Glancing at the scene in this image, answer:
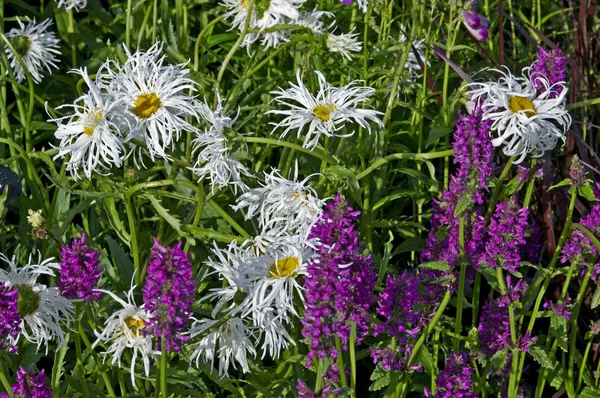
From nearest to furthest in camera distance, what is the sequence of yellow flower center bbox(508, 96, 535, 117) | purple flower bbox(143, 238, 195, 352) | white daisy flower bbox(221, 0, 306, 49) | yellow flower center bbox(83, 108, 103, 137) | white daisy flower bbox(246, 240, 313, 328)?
purple flower bbox(143, 238, 195, 352) < white daisy flower bbox(246, 240, 313, 328) < yellow flower center bbox(83, 108, 103, 137) < yellow flower center bbox(508, 96, 535, 117) < white daisy flower bbox(221, 0, 306, 49)

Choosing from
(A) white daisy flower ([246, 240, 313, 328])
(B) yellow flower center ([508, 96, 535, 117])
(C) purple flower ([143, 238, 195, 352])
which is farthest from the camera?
(B) yellow flower center ([508, 96, 535, 117])

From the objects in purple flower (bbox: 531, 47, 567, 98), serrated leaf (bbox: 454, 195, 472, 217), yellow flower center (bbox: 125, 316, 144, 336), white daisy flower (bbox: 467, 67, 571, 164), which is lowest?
yellow flower center (bbox: 125, 316, 144, 336)

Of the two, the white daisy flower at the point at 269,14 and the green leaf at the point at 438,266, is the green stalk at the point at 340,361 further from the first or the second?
the white daisy flower at the point at 269,14

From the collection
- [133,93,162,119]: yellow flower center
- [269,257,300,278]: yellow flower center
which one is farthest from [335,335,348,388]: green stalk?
[133,93,162,119]: yellow flower center

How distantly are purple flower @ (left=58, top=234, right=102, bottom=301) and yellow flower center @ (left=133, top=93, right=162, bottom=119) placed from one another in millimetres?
411

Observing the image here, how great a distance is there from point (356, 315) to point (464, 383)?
1.03 ft

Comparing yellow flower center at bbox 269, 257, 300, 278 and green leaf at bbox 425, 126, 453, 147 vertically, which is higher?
green leaf at bbox 425, 126, 453, 147

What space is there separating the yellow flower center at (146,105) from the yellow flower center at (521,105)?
0.73 m

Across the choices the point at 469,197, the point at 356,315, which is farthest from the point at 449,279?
the point at 356,315

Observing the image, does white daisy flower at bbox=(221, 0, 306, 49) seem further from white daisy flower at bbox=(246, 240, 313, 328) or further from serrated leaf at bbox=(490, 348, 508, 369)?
serrated leaf at bbox=(490, 348, 508, 369)

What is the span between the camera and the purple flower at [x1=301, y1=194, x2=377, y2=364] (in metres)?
1.45

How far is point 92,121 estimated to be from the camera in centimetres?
192

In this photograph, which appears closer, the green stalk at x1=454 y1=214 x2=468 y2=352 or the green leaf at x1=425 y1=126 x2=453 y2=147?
the green stalk at x1=454 y1=214 x2=468 y2=352

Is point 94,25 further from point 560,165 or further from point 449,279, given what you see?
point 449,279
